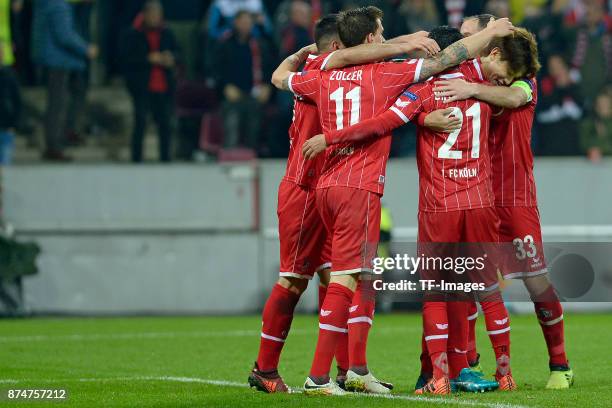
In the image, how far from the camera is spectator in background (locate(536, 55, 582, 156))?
17.5 m

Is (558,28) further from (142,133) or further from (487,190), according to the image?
(487,190)

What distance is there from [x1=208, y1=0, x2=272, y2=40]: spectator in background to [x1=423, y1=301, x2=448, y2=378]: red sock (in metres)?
10.5

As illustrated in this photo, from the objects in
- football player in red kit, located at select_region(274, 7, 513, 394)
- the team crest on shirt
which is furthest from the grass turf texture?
the team crest on shirt

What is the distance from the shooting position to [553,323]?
834cm

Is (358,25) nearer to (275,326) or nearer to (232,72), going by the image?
(275,326)

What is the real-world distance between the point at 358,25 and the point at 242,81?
32.3 feet

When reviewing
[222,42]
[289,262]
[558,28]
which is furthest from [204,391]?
[558,28]

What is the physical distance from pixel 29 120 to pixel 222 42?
135 inches

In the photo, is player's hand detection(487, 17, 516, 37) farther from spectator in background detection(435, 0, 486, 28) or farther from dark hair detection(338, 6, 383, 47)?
spectator in background detection(435, 0, 486, 28)

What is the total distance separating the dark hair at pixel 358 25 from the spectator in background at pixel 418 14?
969 centimetres

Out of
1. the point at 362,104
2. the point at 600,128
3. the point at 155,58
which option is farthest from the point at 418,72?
the point at 600,128

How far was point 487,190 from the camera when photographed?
800 centimetres

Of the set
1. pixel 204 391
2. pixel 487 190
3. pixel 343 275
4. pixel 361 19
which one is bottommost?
pixel 204 391

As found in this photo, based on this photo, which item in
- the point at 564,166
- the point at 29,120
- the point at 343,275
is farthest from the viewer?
the point at 29,120
